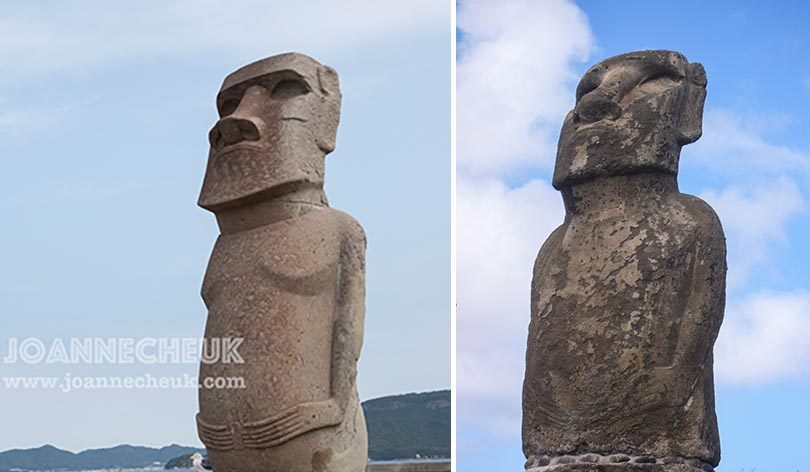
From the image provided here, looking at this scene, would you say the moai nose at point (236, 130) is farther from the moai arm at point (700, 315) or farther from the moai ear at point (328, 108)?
the moai arm at point (700, 315)

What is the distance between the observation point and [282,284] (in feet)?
26.8

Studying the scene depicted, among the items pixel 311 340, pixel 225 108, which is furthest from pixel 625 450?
pixel 225 108

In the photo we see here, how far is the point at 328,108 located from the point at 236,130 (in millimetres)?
677

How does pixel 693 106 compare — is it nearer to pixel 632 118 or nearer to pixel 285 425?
pixel 632 118

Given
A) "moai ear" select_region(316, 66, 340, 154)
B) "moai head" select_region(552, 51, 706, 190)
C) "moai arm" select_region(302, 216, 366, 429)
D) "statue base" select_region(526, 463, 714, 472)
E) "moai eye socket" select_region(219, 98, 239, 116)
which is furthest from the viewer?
"moai eye socket" select_region(219, 98, 239, 116)

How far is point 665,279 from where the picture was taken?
8047mm

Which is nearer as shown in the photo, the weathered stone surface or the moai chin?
the moai chin

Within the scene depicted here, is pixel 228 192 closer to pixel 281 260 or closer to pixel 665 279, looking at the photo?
pixel 281 260

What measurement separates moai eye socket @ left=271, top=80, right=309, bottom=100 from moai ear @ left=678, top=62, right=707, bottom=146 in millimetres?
2595

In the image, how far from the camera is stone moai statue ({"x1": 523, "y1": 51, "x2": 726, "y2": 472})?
785cm

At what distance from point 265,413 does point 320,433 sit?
1.23ft

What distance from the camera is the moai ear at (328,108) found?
8.70 meters

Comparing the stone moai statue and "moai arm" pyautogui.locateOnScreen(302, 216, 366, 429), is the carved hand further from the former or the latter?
the stone moai statue

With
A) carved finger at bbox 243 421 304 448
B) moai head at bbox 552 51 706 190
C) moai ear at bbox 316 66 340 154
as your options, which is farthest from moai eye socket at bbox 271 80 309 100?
carved finger at bbox 243 421 304 448
